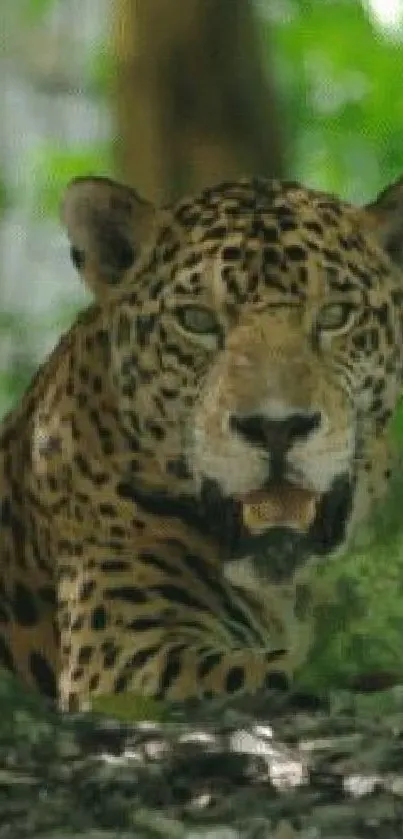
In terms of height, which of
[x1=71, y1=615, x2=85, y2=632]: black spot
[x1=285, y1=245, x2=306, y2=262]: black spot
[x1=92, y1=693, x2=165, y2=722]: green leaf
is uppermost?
[x1=285, y1=245, x2=306, y2=262]: black spot

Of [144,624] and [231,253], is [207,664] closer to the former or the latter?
[144,624]

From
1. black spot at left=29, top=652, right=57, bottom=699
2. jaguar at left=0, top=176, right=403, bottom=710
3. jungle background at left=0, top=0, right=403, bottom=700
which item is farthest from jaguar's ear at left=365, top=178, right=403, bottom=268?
black spot at left=29, top=652, right=57, bottom=699

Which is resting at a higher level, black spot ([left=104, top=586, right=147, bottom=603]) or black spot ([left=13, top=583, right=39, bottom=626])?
black spot ([left=104, top=586, right=147, bottom=603])

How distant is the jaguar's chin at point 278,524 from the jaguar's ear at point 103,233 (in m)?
0.43

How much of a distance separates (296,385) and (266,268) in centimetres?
27

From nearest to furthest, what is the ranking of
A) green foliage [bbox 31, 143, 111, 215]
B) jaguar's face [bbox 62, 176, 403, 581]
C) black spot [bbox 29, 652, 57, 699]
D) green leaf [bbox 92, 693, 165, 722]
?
green leaf [bbox 92, 693, 165, 722]
jaguar's face [bbox 62, 176, 403, 581]
black spot [bbox 29, 652, 57, 699]
green foliage [bbox 31, 143, 111, 215]

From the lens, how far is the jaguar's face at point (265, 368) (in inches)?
134

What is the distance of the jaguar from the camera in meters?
3.41

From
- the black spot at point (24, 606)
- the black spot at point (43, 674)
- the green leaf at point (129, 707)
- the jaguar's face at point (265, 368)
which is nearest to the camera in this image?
the green leaf at point (129, 707)

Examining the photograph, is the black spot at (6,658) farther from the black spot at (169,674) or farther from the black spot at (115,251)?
the black spot at (115,251)

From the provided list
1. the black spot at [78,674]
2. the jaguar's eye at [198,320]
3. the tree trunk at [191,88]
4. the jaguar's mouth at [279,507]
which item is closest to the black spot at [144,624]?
the black spot at [78,674]

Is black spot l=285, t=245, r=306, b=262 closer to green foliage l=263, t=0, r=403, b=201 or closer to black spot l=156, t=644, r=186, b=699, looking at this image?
green foliage l=263, t=0, r=403, b=201

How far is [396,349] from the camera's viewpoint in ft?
11.9

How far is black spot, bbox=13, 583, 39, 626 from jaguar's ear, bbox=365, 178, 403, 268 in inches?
35.0
